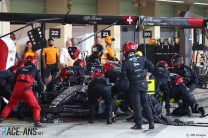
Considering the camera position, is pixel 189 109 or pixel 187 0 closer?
pixel 189 109

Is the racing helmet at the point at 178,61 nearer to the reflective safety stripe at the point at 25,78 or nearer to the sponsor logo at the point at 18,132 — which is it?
the reflective safety stripe at the point at 25,78

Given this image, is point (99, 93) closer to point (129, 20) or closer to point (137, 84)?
point (137, 84)

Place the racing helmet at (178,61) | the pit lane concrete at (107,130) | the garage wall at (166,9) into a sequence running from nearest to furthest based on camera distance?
1. the pit lane concrete at (107,130)
2. the racing helmet at (178,61)
3. the garage wall at (166,9)

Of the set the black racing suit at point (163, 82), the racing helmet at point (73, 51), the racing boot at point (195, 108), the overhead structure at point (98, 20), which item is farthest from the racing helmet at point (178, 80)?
the racing helmet at point (73, 51)

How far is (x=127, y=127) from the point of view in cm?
1132

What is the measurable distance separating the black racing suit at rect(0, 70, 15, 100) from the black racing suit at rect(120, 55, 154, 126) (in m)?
2.92

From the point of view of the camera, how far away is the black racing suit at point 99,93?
11.9 m

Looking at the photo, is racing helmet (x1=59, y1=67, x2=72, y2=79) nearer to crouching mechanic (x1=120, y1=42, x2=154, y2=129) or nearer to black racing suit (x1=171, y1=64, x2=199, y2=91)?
crouching mechanic (x1=120, y1=42, x2=154, y2=129)

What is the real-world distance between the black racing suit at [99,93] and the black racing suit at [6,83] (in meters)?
1.91

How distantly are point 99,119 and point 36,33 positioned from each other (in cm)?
267

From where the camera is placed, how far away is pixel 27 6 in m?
22.1

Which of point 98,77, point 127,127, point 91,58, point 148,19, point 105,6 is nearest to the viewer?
point 127,127

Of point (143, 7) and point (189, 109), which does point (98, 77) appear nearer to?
point (189, 109)

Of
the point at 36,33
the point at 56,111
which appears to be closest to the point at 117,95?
the point at 56,111
